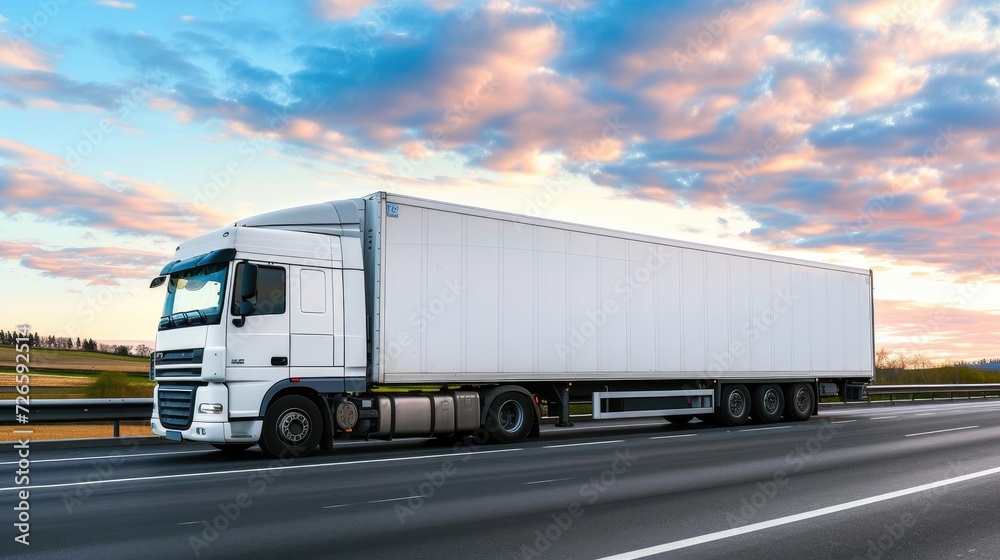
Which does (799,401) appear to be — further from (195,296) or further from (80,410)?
(80,410)

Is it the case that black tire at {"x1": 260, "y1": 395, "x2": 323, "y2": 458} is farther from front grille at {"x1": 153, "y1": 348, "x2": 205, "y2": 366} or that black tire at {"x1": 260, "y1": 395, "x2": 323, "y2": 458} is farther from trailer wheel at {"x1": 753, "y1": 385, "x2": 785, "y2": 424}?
trailer wheel at {"x1": 753, "y1": 385, "x2": 785, "y2": 424}

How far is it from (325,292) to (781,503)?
762 centimetres

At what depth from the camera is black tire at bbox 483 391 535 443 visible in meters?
14.9

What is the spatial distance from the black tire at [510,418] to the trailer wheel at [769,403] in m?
7.63

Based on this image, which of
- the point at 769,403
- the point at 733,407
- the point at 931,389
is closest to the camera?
the point at 733,407

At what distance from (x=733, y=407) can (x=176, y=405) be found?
13.2m

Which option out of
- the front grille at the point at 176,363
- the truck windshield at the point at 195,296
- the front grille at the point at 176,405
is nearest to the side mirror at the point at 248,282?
the truck windshield at the point at 195,296

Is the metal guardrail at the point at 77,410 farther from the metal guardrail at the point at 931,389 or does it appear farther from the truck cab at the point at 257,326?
the metal guardrail at the point at 931,389

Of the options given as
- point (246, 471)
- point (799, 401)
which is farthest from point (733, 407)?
point (246, 471)

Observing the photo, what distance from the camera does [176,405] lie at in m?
12.3

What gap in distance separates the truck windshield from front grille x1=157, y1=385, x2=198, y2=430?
997mm

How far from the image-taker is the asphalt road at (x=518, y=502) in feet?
20.9

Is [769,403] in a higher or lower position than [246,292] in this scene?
lower

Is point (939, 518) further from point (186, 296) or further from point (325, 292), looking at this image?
point (186, 296)
